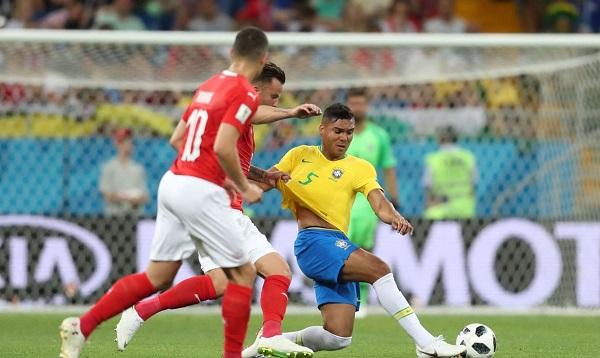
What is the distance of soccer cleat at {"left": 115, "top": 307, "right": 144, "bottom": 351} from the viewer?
8008 millimetres

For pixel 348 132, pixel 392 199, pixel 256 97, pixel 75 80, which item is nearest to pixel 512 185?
pixel 392 199

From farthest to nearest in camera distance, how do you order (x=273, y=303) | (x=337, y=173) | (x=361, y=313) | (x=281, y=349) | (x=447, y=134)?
(x=447, y=134) → (x=361, y=313) → (x=337, y=173) → (x=273, y=303) → (x=281, y=349)

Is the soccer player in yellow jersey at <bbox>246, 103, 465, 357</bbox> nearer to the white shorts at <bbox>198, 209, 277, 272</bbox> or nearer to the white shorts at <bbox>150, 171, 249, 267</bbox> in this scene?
the white shorts at <bbox>198, 209, 277, 272</bbox>

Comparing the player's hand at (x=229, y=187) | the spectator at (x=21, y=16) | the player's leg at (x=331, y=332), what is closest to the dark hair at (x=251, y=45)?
the player's hand at (x=229, y=187)

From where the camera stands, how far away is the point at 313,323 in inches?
447

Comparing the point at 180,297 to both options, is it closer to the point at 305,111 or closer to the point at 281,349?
the point at 281,349

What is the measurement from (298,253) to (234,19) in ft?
32.6

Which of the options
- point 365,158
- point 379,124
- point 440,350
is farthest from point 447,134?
point 440,350

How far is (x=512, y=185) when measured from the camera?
46.6ft

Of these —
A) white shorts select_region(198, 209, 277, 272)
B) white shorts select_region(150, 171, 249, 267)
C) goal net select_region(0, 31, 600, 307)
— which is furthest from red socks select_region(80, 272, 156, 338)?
goal net select_region(0, 31, 600, 307)

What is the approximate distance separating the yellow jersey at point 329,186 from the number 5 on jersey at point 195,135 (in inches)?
57.6

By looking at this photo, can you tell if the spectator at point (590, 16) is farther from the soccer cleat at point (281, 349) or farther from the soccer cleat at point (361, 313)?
the soccer cleat at point (281, 349)

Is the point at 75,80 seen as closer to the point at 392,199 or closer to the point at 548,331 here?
the point at 392,199

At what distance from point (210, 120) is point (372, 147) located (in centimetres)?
575
